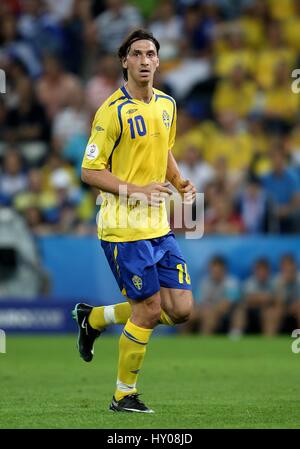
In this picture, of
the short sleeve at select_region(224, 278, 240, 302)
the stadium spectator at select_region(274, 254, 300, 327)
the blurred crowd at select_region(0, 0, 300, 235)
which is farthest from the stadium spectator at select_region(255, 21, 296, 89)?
the short sleeve at select_region(224, 278, 240, 302)

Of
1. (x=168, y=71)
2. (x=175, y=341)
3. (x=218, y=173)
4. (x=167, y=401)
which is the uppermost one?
(x=168, y=71)

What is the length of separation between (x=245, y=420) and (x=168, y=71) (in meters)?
13.1

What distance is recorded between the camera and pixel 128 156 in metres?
7.88

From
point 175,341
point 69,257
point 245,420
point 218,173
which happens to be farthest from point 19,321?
point 245,420

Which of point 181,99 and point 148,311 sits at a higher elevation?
point 181,99

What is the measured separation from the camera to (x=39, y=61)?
66.7 feet

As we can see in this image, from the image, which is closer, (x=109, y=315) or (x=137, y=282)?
(x=137, y=282)

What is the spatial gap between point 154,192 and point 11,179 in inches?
413

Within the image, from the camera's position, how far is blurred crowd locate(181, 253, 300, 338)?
1561 centimetres

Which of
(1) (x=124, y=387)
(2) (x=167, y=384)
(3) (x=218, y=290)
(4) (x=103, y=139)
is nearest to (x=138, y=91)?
(4) (x=103, y=139)

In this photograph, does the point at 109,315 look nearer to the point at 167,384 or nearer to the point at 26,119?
the point at 167,384

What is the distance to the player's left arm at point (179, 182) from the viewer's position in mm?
8117

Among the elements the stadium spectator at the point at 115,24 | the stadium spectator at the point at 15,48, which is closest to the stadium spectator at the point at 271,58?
the stadium spectator at the point at 115,24
